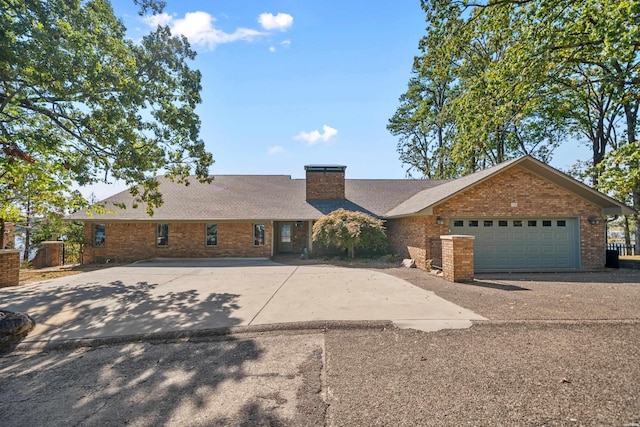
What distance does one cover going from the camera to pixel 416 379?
130 inches

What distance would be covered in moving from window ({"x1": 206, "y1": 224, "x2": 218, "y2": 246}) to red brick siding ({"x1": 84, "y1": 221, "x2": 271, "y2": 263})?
0.20 metres

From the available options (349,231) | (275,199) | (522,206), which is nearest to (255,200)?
(275,199)

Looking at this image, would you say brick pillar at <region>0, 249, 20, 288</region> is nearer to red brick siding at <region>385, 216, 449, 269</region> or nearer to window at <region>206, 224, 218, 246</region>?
window at <region>206, 224, 218, 246</region>

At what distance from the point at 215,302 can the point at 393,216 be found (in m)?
9.78

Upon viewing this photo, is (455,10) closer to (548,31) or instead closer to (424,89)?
(548,31)

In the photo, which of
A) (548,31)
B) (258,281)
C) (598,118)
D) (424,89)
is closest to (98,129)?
(258,281)

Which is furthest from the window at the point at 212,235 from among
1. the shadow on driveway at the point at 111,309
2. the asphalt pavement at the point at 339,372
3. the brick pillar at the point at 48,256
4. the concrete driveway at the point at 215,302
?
the asphalt pavement at the point at 339,372

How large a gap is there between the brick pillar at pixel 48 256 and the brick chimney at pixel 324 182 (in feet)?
43.9

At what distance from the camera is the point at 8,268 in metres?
9.07

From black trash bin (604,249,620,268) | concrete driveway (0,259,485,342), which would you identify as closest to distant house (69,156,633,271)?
black trash bin (604,249,620,268)

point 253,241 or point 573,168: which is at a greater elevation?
point 573,168

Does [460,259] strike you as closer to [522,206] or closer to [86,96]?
[522,206]

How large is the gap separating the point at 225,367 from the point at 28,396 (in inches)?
79.6

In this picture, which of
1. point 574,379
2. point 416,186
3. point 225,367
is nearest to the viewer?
point 574,379
